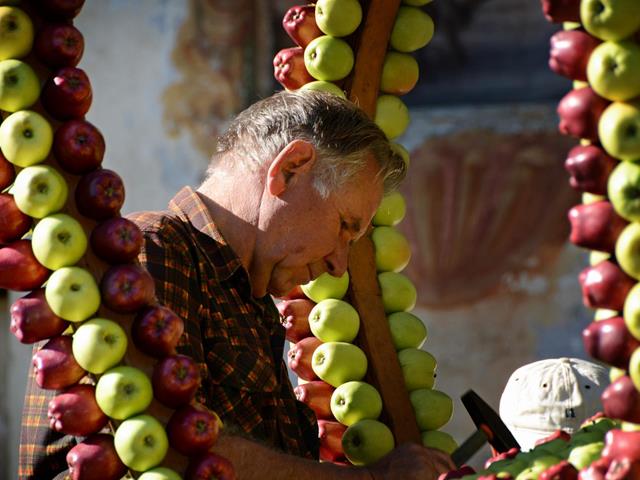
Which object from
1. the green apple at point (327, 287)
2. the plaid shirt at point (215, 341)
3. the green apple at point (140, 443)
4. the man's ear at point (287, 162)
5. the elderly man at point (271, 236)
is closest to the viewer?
the green apple at point (140, 443)

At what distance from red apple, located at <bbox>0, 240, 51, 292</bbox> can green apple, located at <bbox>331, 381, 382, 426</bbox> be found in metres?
0.79

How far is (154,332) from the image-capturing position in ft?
4.61

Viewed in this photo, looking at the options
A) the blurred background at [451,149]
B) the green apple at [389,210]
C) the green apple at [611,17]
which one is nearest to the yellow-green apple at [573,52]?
the green apple at [611,17]

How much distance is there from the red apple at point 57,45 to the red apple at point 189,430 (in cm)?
45

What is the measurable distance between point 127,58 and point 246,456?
15.5ft

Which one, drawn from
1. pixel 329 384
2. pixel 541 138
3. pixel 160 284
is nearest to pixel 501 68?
pixel 541 138

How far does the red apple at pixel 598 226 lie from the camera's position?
1163 millimetres

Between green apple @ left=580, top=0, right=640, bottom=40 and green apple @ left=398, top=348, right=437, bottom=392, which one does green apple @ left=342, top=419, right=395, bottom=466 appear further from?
green apple @ left=580, top=0, right=640, bottom=40

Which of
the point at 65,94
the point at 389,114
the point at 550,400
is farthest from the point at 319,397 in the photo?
the point at 65,94

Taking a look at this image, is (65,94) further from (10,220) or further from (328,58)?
(328,58)

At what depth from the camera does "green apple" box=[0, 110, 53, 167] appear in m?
1.40

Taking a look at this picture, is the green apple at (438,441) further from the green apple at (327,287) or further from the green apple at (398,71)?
the green apple at (398,71)

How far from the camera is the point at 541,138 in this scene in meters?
5.95

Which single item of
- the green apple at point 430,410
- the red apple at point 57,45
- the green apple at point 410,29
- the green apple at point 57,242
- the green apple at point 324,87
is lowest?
the green apple at point 430,410
